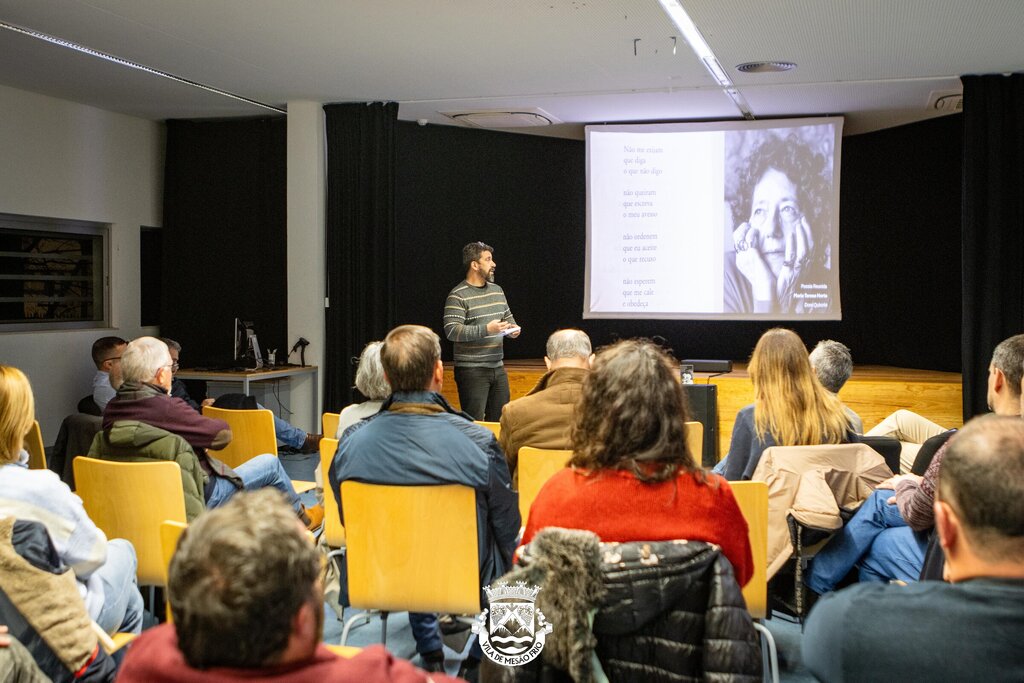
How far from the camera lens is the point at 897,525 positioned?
3.01 m

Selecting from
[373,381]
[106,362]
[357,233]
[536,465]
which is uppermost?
[357,233]

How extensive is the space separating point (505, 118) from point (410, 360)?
5465mm

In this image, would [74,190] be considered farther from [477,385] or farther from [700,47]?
[700,47]

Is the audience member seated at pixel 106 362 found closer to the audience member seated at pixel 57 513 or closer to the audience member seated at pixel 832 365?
the audience member seated at pixel 57 513

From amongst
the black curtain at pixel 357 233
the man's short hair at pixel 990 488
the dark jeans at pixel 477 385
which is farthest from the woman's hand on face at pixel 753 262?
the man's short hair at pixel 990 488

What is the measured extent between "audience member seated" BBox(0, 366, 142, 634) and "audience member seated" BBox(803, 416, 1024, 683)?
1.82m

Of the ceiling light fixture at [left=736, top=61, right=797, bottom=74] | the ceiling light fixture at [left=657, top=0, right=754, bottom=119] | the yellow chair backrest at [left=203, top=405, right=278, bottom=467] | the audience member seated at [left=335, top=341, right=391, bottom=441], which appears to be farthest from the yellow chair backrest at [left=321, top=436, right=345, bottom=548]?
the ceiling light fixture at [left=736, top=61, right=797, bottom=74]

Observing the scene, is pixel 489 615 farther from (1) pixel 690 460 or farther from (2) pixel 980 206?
(2) pixel 980 206

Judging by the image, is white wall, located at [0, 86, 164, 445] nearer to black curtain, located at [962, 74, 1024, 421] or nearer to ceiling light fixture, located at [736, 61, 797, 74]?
ceiling light fixture, located at [736, 61, 797, 74]

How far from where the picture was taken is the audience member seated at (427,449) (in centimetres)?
268

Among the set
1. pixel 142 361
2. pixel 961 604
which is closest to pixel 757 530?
pixel 961 604

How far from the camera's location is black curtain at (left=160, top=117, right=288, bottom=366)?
827 centimetres

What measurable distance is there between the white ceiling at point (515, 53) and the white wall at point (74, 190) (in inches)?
9.8

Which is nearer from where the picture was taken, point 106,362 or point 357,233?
point 106,362
